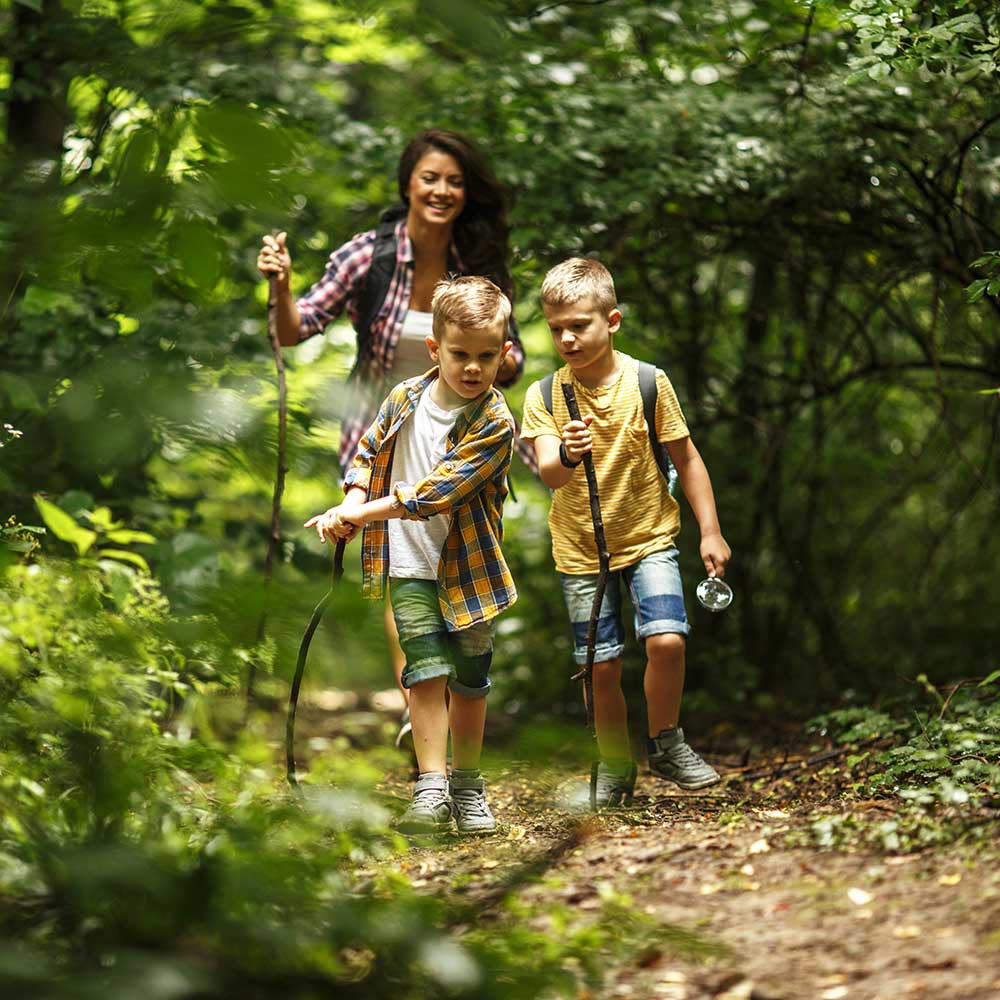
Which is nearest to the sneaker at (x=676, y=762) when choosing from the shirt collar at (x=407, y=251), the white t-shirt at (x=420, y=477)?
the white t-shirt at (x=420, y=477)

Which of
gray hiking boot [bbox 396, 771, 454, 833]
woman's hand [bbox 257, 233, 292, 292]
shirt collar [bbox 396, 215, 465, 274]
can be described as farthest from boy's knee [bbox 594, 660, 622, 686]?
woman's hand [bbox 257, 233, 292, 292]

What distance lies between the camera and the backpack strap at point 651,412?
362cm

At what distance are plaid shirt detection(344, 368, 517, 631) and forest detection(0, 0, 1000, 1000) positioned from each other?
14.4 inches

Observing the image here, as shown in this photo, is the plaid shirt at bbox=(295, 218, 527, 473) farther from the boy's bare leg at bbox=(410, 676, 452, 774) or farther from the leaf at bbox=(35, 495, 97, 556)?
the leaf at bbox=(35, 495, 97, 556)

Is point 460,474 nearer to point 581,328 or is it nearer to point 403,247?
point 581,328

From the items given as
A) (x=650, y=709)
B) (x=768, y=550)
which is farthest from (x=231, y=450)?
(x=768, y=550)

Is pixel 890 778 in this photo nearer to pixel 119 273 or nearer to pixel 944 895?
pixel 944 895

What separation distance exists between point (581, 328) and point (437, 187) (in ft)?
2.90

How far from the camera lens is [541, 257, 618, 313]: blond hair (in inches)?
136

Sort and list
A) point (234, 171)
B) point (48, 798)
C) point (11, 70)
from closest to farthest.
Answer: point (234, 171)
point (48, 798)
point (11, 70)

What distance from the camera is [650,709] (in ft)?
12.3

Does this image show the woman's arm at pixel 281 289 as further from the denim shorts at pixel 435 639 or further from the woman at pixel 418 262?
the denim shorts at pixel 435 639

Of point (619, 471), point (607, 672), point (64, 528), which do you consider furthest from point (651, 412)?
point (64, 528)

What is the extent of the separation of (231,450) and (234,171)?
8.3 inches
